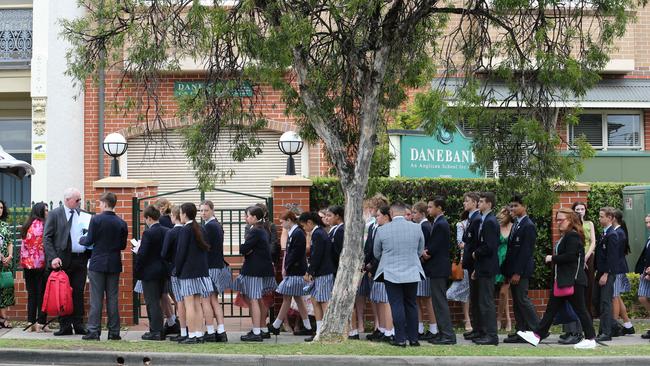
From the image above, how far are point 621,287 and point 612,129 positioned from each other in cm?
884

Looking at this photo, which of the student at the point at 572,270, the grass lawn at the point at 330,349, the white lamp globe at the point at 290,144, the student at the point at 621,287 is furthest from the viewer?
the white lamp globe at the point at 290,144

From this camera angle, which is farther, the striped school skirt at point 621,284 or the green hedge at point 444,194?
the green hedge at point 444,194

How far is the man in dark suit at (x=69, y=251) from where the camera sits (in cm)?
1275

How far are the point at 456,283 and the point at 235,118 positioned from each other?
3917 mm

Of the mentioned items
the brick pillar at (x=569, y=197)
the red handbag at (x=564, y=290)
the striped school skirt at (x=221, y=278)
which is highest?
the brick pillar at (x=569, y=197)

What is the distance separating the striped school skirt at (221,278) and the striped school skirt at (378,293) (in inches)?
76.1

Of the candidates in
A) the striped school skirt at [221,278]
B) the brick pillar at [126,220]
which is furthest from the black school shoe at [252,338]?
the brick pillar at [126,220]

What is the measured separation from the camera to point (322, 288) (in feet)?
41.4

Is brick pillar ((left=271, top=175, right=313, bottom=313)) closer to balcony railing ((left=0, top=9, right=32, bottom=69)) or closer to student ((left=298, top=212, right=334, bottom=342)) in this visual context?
student ((left=298, top=212, right=334, bottom=342))

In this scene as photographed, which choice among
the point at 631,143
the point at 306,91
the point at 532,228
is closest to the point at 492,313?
the point at 532,228

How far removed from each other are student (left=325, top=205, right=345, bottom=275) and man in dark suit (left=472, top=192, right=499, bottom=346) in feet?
5.84

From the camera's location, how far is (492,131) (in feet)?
42.0

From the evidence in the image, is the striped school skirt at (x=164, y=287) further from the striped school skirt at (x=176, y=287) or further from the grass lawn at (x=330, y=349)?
the grass lawn at (x=330, y=349)

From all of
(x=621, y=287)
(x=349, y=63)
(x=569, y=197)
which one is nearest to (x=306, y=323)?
(x=349, y=63)
